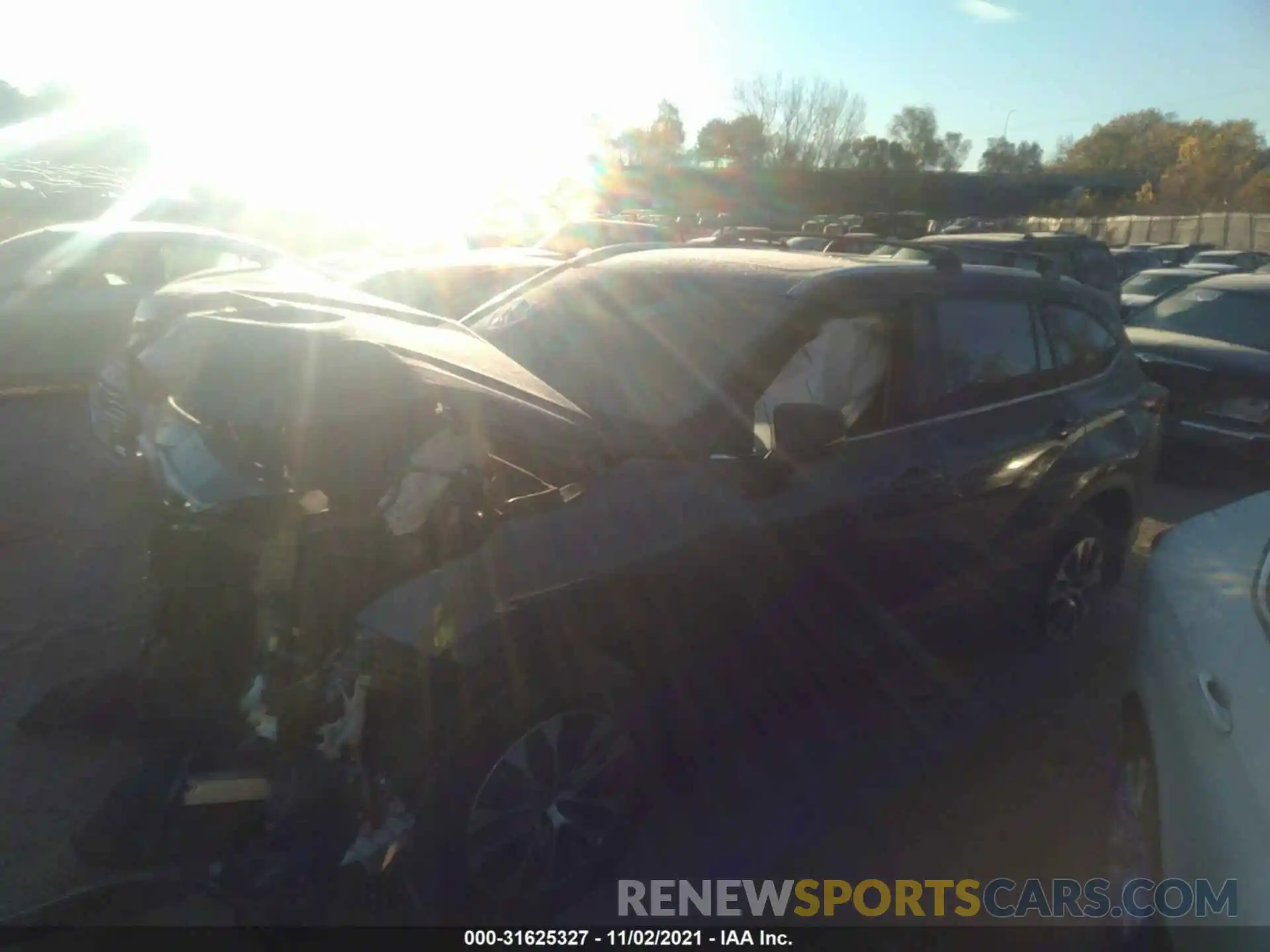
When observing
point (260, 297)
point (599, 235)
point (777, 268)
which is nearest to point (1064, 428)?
point (777, 268)

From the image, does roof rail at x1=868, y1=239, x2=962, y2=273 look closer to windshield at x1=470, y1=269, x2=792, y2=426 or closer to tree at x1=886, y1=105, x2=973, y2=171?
windshield at x1=470, y1=269, x2=792, y2=426

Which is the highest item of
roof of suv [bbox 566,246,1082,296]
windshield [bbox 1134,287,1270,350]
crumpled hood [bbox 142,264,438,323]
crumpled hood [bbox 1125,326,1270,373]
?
roof of suv [bbox 566,246,1082,296]

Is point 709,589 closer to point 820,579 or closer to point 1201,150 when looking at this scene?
point 820,579

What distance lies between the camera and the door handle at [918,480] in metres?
3.51

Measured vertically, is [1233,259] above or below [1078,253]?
below

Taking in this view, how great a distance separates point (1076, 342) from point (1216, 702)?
2878 millimetres

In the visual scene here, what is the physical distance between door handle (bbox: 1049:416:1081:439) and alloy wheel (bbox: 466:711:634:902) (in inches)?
99.7

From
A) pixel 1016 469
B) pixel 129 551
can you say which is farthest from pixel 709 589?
pixel 129 551

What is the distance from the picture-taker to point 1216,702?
2178 millimetres

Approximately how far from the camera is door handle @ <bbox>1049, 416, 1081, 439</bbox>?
168 inches

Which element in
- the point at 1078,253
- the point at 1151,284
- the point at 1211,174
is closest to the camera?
the point at 1078,253

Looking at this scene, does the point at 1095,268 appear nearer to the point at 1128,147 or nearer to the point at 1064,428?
the point at 1064,428

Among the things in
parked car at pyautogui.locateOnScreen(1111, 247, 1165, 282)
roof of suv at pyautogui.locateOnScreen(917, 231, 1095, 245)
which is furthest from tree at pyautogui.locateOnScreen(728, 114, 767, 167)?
roof of suv at pyautogui.locateOnScreen(917, 231, 1095, 245)

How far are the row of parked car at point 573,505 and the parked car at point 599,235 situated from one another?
38.0 feet
